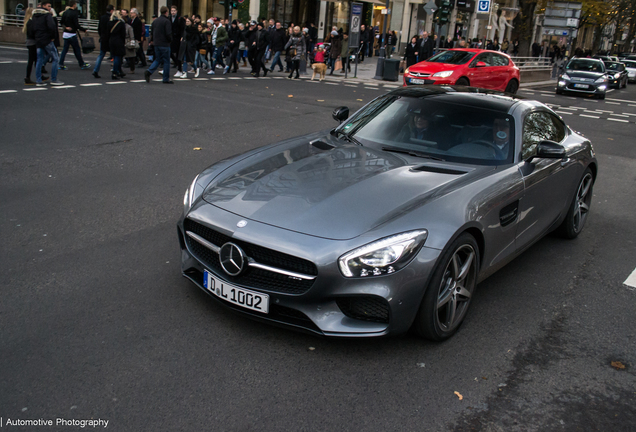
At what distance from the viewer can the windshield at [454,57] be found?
19.4 m

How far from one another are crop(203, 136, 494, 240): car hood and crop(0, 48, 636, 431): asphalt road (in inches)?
28.2

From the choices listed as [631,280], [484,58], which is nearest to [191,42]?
[484,58]

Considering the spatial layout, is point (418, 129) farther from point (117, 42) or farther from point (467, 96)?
point (117, 42)

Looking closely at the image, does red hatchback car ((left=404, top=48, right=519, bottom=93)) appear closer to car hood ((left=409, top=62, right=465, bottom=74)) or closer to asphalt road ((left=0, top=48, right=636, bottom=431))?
car hood ((left=409, top=62, right=465, bottom=74))

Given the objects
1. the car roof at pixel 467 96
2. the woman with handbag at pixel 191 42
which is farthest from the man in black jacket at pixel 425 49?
the car roof at pixel 467 96

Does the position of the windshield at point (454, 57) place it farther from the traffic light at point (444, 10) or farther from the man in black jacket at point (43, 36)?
the man in black jacket at point (43, 36)

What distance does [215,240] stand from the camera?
142 inches

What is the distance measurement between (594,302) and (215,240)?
111 inches

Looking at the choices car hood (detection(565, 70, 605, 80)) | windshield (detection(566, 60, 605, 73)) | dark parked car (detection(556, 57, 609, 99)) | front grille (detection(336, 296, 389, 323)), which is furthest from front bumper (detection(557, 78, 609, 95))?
front grille (detection(336, 296, 389, 323))

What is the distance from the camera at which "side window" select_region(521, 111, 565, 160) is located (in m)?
4.67

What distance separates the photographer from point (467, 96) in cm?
509

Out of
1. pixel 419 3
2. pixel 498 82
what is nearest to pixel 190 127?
pixel 498 82

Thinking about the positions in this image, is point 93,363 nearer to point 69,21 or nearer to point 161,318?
point 161,318

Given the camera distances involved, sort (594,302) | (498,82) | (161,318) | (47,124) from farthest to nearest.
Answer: (498,82), (47,124), (594,302), (161,318)
